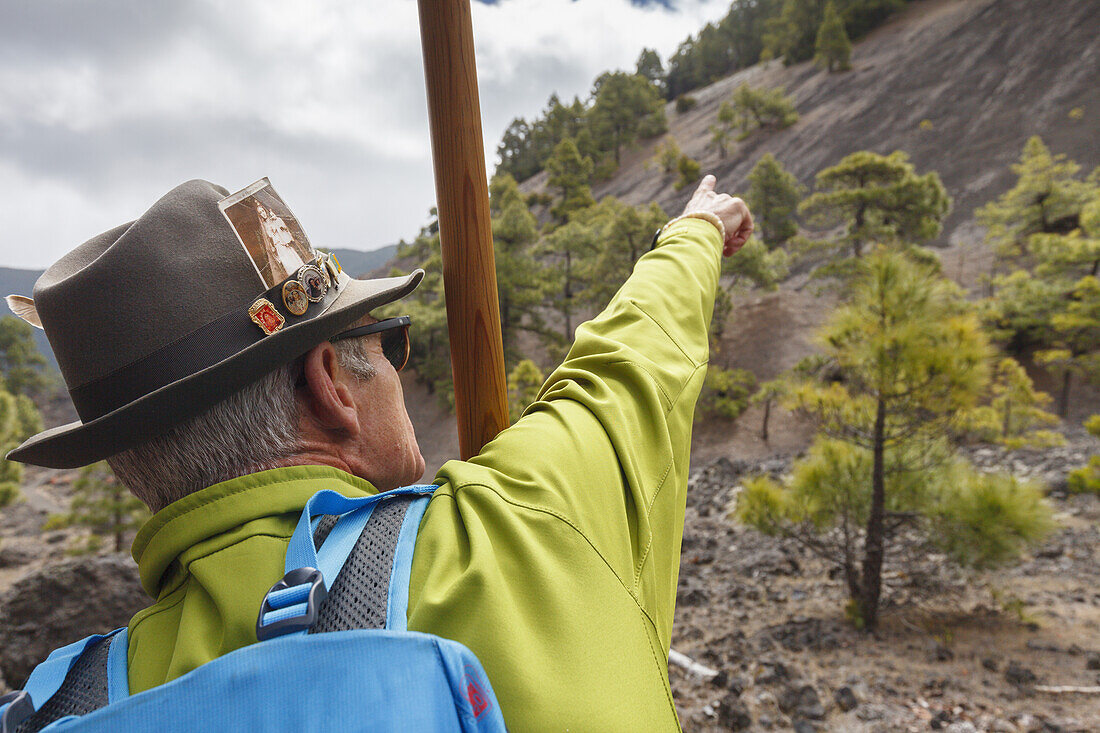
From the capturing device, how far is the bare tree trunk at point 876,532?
6.05m

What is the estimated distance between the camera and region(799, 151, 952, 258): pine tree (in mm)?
15562

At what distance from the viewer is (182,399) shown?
822mm

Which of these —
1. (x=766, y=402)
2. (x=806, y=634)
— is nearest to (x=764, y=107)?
(x=766, y=402)

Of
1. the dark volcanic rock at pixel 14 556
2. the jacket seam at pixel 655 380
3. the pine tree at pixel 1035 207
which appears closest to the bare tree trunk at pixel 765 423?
the pine tree at pixel 1035 207

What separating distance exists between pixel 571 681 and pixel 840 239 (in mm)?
18022

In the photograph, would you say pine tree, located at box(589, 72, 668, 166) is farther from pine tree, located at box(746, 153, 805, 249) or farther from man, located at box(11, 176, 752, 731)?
man, located at box(11, 176, 752, 731)

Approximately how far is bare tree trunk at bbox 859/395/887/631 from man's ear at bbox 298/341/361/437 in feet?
20.1

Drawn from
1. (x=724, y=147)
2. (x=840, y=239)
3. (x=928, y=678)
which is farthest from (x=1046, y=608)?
(x=724, y=147)

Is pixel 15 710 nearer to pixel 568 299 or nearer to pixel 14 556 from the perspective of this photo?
pixel 568 299

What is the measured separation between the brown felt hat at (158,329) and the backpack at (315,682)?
31 centimetres

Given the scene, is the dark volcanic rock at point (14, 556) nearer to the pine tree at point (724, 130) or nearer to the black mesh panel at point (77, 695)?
the black mesh panel at point (77, 695)

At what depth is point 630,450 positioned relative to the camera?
999 mm

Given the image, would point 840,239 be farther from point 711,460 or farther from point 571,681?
point 571,681

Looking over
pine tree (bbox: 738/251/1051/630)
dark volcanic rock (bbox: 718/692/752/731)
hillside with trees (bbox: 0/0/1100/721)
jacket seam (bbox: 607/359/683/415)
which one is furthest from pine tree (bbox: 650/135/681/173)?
jacket seam (bbox: 607/359/683/415)
